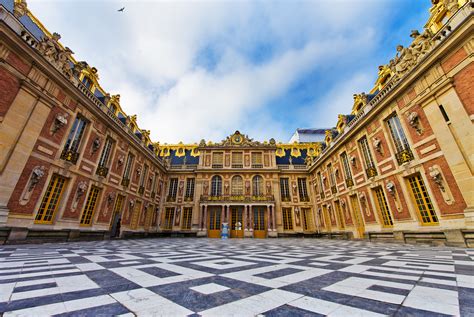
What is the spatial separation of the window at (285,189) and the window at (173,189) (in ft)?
42.9

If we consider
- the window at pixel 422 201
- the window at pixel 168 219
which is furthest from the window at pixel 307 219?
the window at pixel 168 219

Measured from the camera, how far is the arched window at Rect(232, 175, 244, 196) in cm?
2383

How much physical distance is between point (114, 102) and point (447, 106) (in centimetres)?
1980

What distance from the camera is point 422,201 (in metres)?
9.75

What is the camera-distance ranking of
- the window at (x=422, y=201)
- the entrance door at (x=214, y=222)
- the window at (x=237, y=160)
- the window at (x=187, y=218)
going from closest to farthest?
the window at (x=422, y=201)
the entrance door at (x=214, y=222)
the window at (x=187, y=218)
the window at (x=237, y=160)

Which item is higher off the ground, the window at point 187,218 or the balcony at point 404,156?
the balcony at point 404,156

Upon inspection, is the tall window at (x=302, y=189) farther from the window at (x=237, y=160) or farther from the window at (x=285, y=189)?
the window at (x=237, y=160)

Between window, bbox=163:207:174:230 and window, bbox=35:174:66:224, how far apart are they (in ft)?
43.0

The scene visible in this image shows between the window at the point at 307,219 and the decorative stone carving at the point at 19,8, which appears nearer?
the decorative stone carving at the point at 19,8

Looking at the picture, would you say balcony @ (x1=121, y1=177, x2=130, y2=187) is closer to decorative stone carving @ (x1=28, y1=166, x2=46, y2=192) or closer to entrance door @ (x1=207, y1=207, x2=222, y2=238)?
decorative stone carving @ (x1=28, y1=166, x2=46, y2=192)

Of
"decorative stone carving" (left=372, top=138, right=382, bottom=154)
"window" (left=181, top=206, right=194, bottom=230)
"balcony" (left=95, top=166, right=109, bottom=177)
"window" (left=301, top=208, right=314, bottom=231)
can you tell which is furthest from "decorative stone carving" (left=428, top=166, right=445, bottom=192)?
"window" (left=181, top=206, right=194, bottom=230)

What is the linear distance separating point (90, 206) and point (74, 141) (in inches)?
166

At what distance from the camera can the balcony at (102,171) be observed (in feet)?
41.6

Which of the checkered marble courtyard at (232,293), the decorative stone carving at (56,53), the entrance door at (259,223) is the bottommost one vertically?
the checkered marble courtyard at (232,293)
